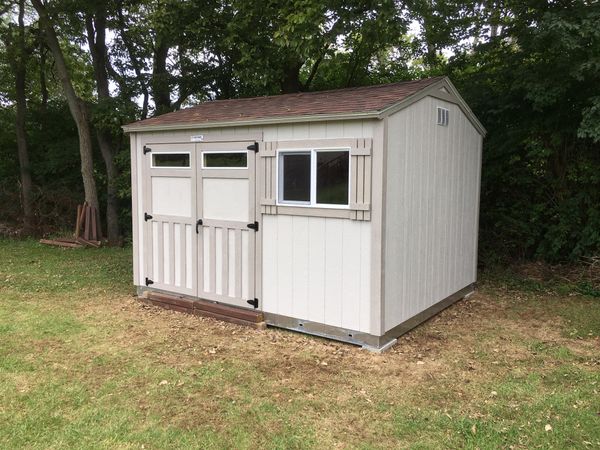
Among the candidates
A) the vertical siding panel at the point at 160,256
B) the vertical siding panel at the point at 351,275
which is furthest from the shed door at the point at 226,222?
the vertical siding panel at the point at 351,275

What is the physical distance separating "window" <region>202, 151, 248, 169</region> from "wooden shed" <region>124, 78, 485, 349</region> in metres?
0.01

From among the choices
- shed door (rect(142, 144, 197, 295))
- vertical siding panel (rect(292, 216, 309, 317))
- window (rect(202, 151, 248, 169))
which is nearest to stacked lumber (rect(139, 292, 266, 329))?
shed door (rect(142, 144, 197, 295))

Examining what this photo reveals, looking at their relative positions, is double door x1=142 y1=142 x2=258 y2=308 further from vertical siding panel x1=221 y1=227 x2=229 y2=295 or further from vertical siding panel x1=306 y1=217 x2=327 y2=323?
vertical siding panel x1=306 y1=217 x2=327 y2=323

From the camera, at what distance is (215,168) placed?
572cm

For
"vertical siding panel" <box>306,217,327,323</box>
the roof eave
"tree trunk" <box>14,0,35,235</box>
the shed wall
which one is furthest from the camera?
"tree trunk" <box>14,0,35,235</box>

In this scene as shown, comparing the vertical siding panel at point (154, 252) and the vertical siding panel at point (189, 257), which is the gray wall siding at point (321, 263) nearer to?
the vertical siding panel at point (189, 257)

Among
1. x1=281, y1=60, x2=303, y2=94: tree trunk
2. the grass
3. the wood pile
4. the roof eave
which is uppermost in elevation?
x1=281, y1=60, x2=303, y2=94: tree trunk

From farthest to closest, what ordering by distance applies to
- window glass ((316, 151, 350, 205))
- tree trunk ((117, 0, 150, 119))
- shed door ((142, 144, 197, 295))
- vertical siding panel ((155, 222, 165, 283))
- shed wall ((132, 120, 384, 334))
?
tree trunk ((117, 0, 150, 119)), vertical siding panel ((155, 222, 165, 283)), shed door ((142, 144, 197, 295)), window glass ((316, 151, 350, 205)), shed wall ((132, 120, 384, 334))

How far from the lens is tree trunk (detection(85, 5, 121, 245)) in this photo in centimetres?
1175

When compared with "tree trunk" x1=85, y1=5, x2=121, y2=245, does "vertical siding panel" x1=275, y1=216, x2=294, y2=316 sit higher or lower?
lower

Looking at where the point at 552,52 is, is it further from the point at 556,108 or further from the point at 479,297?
the point at 479,297

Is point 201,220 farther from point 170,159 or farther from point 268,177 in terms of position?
point 268,177

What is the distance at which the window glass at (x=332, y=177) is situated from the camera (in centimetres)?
479

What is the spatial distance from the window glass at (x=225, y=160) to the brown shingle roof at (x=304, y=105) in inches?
14.6
